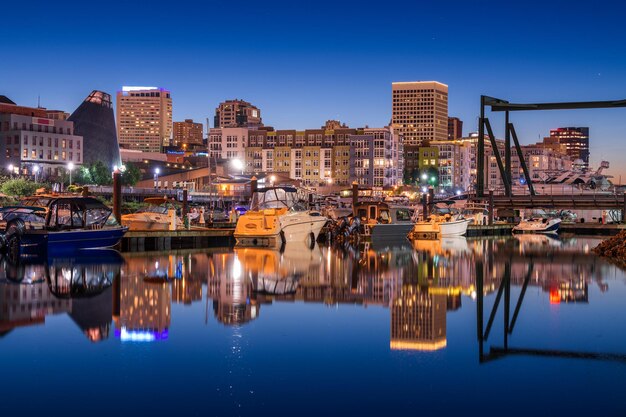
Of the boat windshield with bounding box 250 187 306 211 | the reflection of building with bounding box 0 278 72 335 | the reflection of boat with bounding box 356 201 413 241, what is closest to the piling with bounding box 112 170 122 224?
the boat windshield with bounding box 250 187 306 211

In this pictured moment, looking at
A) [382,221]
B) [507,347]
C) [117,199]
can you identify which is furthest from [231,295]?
[382,221]

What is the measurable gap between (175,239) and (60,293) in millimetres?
24336

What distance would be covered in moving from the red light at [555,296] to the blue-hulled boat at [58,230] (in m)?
21.5

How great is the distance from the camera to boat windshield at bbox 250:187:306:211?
50.2 metres

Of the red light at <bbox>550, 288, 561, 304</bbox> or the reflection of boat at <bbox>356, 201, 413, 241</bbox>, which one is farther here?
the reflection of boat at <bbox>356, 201, 413, 241</bbox>

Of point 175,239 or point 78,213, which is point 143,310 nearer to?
point 78,213

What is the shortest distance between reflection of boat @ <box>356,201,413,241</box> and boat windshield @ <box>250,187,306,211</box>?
739 cm

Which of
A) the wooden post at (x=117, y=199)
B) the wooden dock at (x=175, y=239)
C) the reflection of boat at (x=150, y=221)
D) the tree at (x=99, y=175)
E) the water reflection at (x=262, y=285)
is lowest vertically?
the water reflection at (x=262, y=285)

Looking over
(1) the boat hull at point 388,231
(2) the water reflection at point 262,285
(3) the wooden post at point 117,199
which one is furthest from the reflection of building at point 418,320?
(1) the boat hull at point 388,231

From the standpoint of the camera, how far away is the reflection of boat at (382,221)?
56.3 meters

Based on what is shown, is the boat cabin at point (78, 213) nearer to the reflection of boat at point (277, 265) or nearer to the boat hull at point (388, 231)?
the reflection of boat at point (277, 265)

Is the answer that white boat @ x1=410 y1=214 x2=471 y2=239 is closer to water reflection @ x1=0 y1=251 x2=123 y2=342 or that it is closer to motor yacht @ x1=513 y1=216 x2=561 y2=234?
motor yacht @ x1=513 y1=216 x2=561 y2=234

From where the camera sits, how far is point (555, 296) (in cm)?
2430

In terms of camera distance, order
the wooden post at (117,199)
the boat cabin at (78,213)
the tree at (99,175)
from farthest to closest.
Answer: the tree at (99,175) → the wooden post at (117,199) → the boat cabin at (78,213)
